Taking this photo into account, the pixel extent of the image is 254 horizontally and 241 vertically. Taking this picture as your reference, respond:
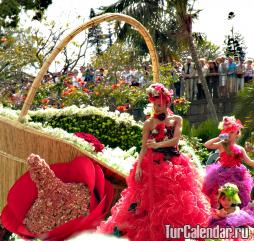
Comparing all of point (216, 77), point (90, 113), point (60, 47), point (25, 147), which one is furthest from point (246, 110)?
point (216, 77)

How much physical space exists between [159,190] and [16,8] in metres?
16.8

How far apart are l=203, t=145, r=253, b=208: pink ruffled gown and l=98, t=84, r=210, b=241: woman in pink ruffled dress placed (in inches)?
30.9

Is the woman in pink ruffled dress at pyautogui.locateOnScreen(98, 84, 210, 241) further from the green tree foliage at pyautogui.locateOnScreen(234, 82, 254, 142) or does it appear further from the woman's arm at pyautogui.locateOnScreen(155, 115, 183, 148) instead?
the green tree foliage at pyautogui.locateOnScreen(234, 82, 254, 142)

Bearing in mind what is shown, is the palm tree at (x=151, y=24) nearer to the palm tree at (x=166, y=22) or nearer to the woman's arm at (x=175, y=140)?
the palm tree at (x=166, y=22)

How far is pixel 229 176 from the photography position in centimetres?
730

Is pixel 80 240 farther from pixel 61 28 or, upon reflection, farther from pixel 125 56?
pixel 61 28

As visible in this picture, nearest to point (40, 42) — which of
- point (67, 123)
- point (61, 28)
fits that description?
point (61, 28)

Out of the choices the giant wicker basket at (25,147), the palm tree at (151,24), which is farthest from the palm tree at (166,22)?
the giant wicker basket at (25,147)

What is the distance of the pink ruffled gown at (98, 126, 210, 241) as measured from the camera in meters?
6.11

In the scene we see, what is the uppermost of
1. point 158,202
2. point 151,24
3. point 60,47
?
point 151,24

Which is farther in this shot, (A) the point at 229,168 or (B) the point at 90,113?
(B) the point at 90,113

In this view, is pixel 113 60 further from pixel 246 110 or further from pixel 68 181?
pixel 68 181

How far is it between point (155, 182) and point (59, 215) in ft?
3.10

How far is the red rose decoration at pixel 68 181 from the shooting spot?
659 cm
